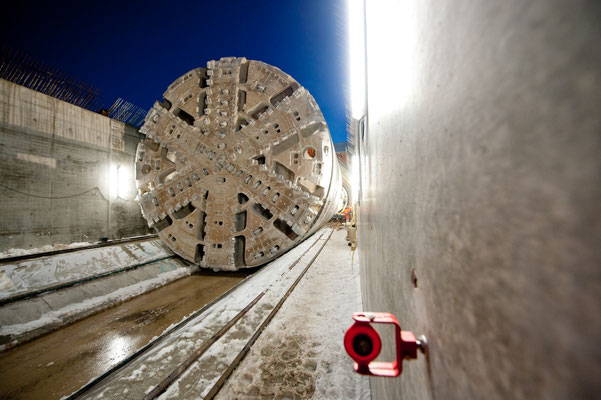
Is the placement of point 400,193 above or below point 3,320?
above

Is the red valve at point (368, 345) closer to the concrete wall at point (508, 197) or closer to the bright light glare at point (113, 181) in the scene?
the concrete wall at point (508, 197)

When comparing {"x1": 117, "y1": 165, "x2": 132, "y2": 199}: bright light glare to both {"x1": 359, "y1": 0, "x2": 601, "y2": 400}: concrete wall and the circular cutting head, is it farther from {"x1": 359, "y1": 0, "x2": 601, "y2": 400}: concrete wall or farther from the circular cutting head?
{"x1": 359, "y1": 0, "x2": 601, "y2": 400}: concrete wall

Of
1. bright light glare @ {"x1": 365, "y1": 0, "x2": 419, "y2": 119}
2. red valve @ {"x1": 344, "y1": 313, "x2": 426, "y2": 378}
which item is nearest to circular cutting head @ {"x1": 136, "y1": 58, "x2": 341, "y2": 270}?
bright light glare @ {"x1": 365, "y1": 0, "x2": 419, "y2": 119}

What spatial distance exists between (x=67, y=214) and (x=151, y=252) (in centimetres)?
202

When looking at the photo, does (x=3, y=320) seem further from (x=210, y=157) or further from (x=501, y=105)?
(x=501, y=105)

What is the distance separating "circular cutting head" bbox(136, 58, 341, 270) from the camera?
4.89 metres

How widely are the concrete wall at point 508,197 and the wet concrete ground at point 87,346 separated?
10.9 ft

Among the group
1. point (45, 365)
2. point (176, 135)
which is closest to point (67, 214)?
point (176, 135)

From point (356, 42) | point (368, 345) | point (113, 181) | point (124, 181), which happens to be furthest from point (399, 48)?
point (124, 181)

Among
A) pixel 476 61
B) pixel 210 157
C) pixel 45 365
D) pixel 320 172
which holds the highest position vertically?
pixel 210 157

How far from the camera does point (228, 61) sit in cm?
530

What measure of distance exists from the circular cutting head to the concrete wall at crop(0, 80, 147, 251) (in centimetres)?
172

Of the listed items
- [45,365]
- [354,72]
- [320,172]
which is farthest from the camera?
[320,172]

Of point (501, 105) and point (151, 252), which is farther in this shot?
point (151, 252)
